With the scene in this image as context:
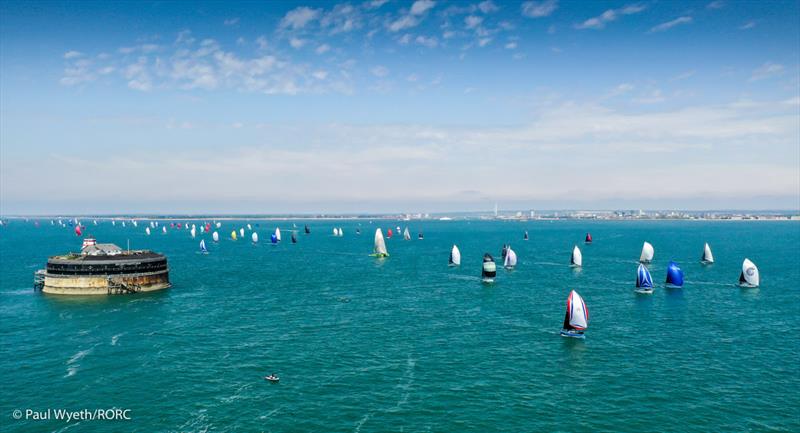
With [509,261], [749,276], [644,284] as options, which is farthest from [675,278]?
[509,261]

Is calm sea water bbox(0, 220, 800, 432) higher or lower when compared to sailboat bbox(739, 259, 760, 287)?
lower

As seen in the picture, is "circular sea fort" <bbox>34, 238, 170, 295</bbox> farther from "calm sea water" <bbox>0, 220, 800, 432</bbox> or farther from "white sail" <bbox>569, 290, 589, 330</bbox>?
"white sail" <bbox>569, 290, 589, 330</bbox>

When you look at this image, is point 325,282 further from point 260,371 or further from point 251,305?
point 260,371

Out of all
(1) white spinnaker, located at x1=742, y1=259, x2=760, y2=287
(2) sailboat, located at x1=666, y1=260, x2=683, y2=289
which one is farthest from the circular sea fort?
(1) white spinnaker, located at x1=742, y1=259, x2=760, y2=287

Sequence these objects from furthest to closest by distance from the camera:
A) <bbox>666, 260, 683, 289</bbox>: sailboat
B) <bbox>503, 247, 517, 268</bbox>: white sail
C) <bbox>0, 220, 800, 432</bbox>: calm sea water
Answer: <bbox>503, 247, 517, 268</bbox>: white sail < <bbox>666, 260, 683, 289</bbox>: sailboat < <bbox>0, 220, 800, 432</bbox>: calm sea water

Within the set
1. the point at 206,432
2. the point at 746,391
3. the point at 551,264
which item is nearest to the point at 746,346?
the point at 746,391

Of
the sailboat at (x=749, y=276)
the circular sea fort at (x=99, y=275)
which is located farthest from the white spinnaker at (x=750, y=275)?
the circular sea fort at (x=99, y=275)
